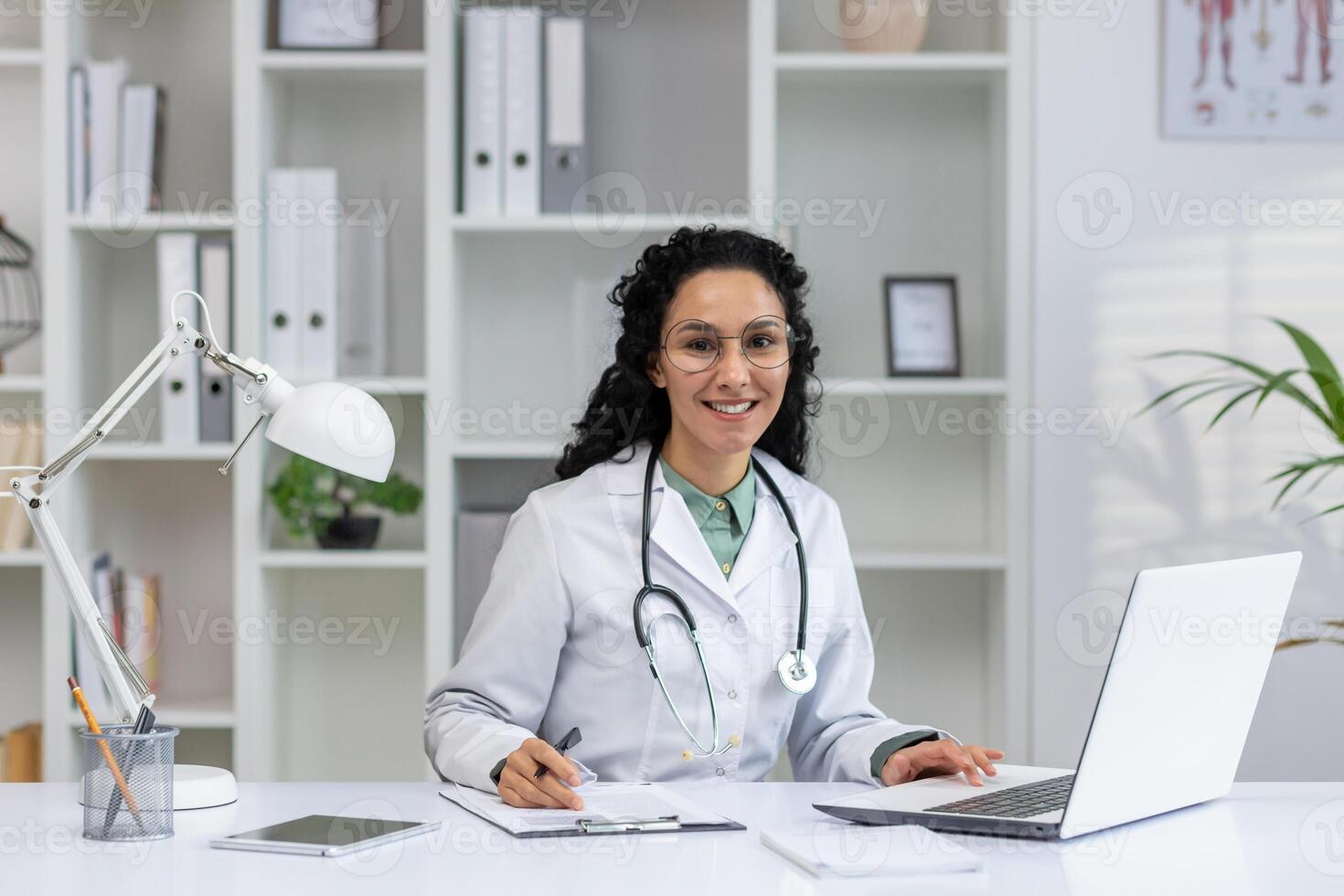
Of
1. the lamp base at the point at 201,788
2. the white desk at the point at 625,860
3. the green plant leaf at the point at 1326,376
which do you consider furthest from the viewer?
the green plant leaf at the point at 1326,376

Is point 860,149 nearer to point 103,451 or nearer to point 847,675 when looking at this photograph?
point 847,675

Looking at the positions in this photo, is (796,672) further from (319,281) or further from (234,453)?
(319,281)

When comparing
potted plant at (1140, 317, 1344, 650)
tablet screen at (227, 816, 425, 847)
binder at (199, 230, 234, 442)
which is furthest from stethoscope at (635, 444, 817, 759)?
binder at (199, 230, 234, 442)

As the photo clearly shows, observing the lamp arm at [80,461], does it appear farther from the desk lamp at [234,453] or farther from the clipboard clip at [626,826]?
the clipboard clip at [626,826]

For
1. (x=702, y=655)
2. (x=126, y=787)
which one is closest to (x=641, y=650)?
(x=702, y=655)

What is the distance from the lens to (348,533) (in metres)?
2.60

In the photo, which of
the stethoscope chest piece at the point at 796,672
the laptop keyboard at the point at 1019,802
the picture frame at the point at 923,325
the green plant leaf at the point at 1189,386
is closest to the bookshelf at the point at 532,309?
the picture frame at the point at 923,325

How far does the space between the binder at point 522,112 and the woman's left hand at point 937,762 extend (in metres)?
1.50

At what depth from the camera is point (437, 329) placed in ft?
8.43

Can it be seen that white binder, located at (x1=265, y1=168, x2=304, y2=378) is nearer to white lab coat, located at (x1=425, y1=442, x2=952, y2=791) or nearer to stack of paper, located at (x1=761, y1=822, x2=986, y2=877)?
white lab coat, located at (x1=425, y1=442, x2=952, y2=791)

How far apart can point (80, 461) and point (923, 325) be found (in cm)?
182

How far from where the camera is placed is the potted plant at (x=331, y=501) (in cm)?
255

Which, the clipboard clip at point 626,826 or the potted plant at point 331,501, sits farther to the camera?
the potted plant at point 331,501

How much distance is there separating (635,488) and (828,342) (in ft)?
3.85
